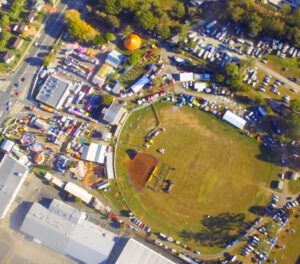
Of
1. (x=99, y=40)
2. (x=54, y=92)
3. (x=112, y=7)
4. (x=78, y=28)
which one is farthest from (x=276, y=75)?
(x=54, y=92)

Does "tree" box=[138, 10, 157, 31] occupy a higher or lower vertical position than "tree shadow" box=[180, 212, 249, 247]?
higher

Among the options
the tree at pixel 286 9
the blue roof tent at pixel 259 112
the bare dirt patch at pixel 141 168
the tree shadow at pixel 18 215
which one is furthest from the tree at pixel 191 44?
the tree shadow at pixel 18 215

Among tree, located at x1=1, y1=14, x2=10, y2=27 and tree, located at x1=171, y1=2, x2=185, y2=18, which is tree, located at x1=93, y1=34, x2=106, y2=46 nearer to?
tree, located at x1=171, y1=2, x2=185, y2=18

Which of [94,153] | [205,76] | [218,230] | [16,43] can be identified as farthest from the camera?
[16,43]

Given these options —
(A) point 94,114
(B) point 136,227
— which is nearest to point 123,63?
(A) point 94,114

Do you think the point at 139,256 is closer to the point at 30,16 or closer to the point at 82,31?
the point at 82,31

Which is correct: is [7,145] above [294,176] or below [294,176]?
below

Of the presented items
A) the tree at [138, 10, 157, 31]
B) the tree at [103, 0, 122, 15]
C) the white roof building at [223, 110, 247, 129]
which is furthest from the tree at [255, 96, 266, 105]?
the tree at [103, 0, 122, 15]
